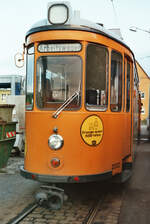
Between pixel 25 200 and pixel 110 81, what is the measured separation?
2.76m

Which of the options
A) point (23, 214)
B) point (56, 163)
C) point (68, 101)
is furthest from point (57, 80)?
point (23, 214)

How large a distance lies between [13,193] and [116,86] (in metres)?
3.05

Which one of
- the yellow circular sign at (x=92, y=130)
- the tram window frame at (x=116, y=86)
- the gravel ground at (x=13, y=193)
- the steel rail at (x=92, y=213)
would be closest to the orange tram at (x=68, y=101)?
the yellow circular sign at (x=92, y=130)

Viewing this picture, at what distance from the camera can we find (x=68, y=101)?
4902 mm

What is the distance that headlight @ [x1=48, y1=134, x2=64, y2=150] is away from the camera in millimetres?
4832

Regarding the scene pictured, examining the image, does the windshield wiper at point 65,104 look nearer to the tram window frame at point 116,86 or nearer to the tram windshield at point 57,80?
the tram windshield at point 57,80

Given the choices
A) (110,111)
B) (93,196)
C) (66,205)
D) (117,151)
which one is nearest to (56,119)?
(110,111)

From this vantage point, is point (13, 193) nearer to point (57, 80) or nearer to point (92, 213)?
point (92, 213)

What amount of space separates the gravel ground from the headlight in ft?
4.34

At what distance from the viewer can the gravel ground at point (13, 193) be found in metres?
5.19

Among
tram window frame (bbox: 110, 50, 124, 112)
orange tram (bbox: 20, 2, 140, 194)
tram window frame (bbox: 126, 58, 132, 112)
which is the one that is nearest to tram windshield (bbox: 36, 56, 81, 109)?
orange tram (bbox: 20, 2, 140, 194)

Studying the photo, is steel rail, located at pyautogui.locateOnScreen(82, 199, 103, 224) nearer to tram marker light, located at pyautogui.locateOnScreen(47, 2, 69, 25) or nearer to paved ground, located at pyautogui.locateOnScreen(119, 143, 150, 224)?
paved ground, located at pyautogui.locateOnScreen(119, 143, 150, 224)

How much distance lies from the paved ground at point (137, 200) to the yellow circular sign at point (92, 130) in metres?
1.32

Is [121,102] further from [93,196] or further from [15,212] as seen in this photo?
[15,212]
